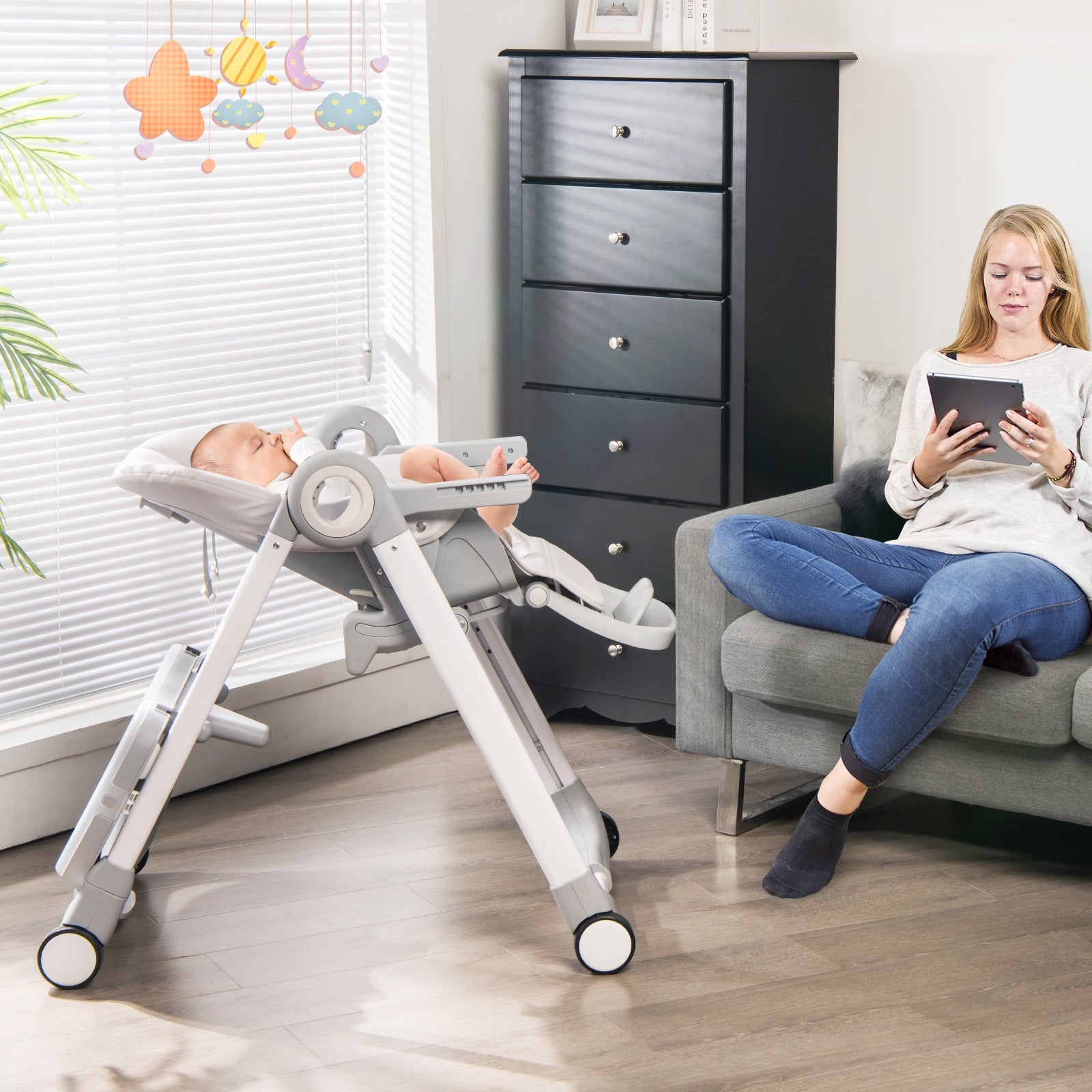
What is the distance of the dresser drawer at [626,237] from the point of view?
2859mm

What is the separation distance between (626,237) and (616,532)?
623 mm

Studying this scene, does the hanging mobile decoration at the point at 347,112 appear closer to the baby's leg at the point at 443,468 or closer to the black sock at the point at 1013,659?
the baby's leg at the point at 443,468

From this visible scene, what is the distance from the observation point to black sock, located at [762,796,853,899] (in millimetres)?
2338

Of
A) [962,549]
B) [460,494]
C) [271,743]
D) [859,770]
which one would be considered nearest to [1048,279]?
[962,549]

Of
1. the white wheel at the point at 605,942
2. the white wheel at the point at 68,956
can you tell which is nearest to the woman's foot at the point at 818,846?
the white wheel at the point at 605,942

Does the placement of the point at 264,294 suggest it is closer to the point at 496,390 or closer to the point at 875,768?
the point at 496,390

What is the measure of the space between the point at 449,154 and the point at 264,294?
1.70 ft

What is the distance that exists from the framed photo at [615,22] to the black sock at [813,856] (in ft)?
5.62

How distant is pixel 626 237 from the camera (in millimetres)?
2965

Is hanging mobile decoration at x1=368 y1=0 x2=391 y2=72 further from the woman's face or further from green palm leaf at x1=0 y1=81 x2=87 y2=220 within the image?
the woman's face

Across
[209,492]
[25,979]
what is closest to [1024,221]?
[209,492]

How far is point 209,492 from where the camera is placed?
2.07m

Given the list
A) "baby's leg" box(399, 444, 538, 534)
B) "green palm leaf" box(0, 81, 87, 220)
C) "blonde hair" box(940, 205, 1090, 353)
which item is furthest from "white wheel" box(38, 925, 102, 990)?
"blonde hair" box(940, 205, 1090, 353)

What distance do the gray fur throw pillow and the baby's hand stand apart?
1048 mm
